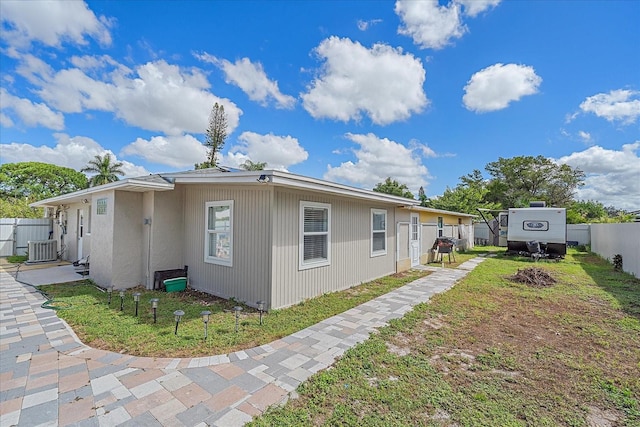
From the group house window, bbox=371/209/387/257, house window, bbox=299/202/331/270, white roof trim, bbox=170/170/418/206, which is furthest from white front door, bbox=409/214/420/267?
house window, bbox=299/202/331/270

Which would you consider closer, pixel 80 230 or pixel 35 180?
pixel 80 230

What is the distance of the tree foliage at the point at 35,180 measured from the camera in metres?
29.7

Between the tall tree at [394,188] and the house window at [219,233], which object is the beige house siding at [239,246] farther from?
the tall tree at [394,188]

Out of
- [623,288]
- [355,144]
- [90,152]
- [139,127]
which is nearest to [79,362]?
[623,288]

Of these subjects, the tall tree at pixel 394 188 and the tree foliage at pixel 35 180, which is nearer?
the tree foliage at pixel 35 180

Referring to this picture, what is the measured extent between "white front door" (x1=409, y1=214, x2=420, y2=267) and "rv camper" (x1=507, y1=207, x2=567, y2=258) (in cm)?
624

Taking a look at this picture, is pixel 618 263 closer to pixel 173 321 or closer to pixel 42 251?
pixel 173 321

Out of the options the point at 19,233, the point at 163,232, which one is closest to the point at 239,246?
the point at 163,232

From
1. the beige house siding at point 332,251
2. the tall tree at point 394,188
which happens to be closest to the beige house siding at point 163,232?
the beige house siding at point 332,251

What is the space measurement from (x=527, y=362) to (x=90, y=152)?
1413 inches

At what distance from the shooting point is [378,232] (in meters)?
8.26

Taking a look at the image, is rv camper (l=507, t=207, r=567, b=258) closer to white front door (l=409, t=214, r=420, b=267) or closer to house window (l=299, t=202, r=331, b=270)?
white front door (l=409, t=214, r=420, b=267)

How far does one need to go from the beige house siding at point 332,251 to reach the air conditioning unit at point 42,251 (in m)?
11.3

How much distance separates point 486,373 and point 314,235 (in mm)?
3709
